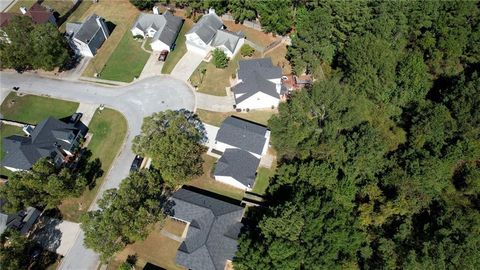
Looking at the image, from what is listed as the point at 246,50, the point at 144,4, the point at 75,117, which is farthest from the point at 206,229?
the point at 144,4

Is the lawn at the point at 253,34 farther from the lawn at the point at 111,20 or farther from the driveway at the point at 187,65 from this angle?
the lawn at the point at 111,20

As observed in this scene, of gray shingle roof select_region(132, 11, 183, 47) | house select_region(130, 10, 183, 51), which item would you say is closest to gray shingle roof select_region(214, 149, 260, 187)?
house select_region(130, 10, 183, 51)

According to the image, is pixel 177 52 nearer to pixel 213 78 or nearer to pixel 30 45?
pixel 213 78

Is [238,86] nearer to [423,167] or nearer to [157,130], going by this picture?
[157,130]

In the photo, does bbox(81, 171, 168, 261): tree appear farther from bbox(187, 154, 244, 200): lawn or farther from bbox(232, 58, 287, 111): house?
bbox(232, 58, 287, 111): house

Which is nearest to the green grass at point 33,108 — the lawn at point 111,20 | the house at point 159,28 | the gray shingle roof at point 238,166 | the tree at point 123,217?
the lawn at point 111,20
